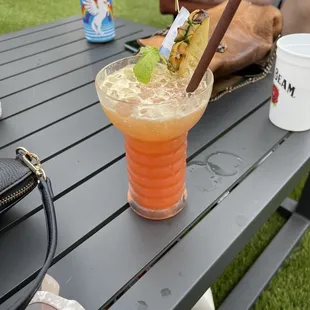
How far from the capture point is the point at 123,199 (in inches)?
26.9

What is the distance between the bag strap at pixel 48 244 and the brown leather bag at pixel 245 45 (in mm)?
567

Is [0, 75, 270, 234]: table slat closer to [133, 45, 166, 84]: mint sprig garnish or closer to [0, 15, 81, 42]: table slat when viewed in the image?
[133, 45, 166, 84]: mint sprig garnish

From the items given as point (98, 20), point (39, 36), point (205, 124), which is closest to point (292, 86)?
point (205, 124)

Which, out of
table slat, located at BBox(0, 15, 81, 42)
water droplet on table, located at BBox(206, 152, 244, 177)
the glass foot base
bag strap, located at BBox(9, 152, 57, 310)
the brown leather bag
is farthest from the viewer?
table slat, located at BBox(0, 15, 81, 42)

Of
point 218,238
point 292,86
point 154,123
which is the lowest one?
point 218,238

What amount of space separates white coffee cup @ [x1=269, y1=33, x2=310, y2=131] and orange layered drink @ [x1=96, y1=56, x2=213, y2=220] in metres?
0.30

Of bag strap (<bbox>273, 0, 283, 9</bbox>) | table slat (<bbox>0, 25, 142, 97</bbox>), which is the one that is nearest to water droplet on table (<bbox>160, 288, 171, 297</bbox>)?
table slat (<bbox>0, 25, 142, 97</bbox>)

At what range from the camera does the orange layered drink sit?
1.72ft

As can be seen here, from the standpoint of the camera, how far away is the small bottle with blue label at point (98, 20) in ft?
4.12

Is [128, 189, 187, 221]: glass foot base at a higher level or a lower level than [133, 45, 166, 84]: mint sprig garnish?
A: lower

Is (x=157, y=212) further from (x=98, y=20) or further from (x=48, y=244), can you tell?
(x=98, y=20)

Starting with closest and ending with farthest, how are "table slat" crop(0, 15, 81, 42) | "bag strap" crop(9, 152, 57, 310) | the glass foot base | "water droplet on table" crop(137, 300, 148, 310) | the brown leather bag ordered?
1. "bag strap" crop(9, 152, 57, 310)
2. "water droplet on table" crop(137, 300, 148, 310)
3. the glass foot base
4. the brown leather bag
5. "table slat" crop(0, 15, 81, 42)

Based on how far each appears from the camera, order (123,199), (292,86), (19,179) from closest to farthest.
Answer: (19,179) → (123,199) → (292,86)

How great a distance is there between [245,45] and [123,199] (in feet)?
1.86
